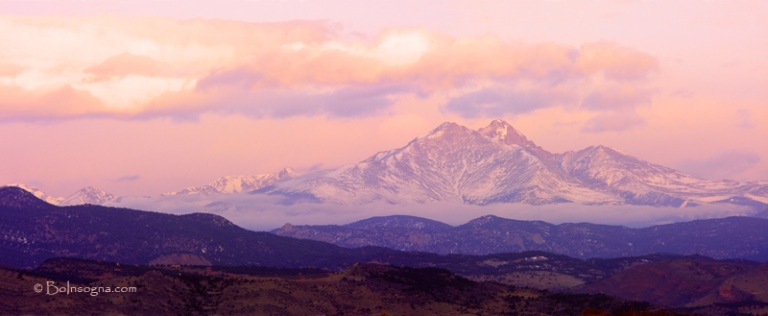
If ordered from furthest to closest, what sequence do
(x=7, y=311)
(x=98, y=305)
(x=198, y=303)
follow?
1. (x=198, y=303)
2. (x=98, y=305)
3. (x=7, y=311)

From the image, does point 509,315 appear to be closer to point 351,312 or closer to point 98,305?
point 351,312

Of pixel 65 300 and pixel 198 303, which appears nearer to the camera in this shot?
pixel 65 300

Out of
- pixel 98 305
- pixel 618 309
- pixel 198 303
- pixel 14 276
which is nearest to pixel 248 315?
pixel 198 303

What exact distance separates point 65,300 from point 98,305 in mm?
5106

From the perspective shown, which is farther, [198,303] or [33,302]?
[198,303]

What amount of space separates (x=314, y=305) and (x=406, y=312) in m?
15.6

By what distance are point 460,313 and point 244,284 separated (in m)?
37.0

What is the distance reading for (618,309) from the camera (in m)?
192

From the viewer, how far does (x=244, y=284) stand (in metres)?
198

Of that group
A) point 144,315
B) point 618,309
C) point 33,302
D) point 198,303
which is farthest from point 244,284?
point 618,309

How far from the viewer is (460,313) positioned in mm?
197250

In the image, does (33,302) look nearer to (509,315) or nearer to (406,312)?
(406,312)

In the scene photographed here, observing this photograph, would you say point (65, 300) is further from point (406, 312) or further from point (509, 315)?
point (509, 315)

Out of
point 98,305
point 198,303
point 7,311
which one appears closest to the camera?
point 7,311
